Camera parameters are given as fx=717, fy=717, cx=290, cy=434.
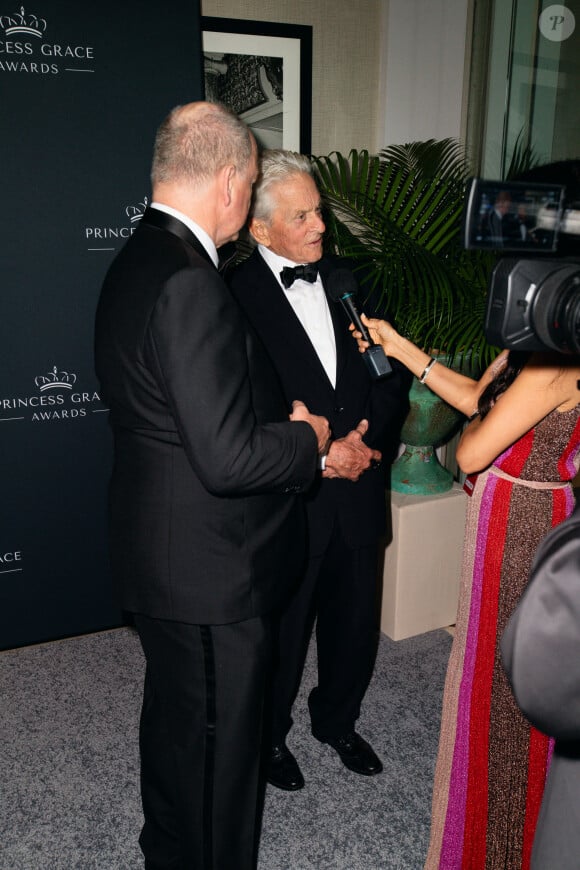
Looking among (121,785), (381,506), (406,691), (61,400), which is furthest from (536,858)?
(61,400)

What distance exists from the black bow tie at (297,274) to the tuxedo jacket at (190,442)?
21.7 inches

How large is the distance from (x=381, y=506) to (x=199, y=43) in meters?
1.76

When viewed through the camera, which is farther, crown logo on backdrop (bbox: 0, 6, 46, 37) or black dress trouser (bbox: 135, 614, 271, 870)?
crown logo on backdrop (bbox: 0, 6, 46, 37)

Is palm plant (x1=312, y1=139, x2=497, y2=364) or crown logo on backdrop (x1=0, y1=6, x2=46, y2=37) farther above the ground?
crown logo on backdrop (x1=0, y1=6, x2=46, y2=37)

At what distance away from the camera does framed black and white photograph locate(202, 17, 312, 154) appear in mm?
2967

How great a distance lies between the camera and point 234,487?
1.34 metres

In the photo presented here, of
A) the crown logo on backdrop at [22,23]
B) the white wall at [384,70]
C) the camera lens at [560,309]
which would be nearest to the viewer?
the camera lens at [560,309]

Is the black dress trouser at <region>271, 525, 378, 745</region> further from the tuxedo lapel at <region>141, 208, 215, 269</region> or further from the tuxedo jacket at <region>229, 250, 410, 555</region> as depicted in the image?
the tuxedo lapel at <region>141, 208, 215, 269</region>

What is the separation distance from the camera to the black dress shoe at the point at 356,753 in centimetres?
217

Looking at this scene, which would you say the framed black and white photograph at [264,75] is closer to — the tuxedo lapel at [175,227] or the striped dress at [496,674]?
the tuxedo lapel at [175,227]

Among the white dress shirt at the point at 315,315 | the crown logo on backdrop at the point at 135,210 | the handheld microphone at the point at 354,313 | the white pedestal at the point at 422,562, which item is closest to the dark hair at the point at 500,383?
the handheld microphone at the point at 354,313

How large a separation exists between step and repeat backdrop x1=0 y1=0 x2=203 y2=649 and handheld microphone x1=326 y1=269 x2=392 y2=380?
3.38ft

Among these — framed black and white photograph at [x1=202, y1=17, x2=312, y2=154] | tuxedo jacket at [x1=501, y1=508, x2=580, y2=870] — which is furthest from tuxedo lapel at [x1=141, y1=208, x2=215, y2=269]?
framed black and white photograph at [x1=202, y1=17, x2=312, y2=154]

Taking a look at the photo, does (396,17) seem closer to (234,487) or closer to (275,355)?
(275,355)
